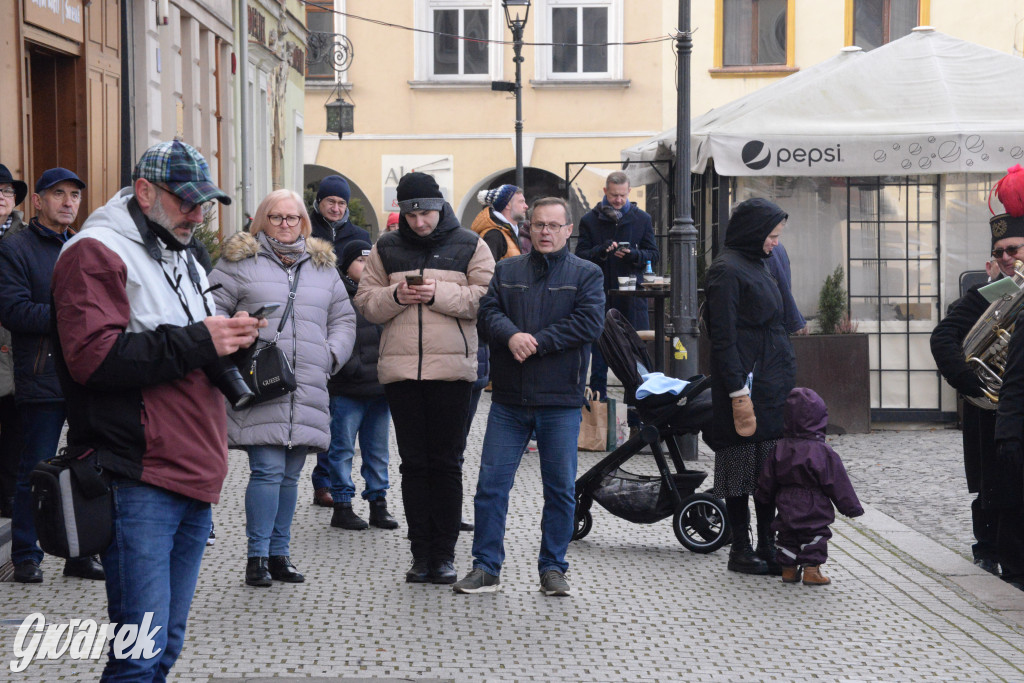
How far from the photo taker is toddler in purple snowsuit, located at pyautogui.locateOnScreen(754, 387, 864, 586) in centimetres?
669

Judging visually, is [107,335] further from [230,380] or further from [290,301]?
[290,301]

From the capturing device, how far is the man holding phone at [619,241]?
12.2 meters

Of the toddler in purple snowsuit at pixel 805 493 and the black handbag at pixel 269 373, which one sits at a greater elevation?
the black handbag at pixel 269 373

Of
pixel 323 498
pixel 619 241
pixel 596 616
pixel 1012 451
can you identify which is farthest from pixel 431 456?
pixel 619 241

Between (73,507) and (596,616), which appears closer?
(73,507)

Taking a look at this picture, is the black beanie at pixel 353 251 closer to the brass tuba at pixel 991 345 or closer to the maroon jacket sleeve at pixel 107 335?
the brass tuba at pixel 991 345

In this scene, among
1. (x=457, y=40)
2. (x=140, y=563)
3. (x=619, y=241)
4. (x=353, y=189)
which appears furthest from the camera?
(x=353, y=189)

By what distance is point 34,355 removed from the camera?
20.9 ft

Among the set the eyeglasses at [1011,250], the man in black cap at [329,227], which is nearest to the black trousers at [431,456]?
the man in black cap at [329,227]

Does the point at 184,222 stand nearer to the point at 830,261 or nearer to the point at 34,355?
the point at 34,355

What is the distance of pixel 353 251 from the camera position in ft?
27.2

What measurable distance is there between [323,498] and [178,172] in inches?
191

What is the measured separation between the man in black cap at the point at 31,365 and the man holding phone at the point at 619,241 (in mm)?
6381

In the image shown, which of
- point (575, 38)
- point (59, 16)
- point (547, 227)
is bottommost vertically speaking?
point (547, 227)
